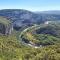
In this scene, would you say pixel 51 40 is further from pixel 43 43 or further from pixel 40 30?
pixel 40 30

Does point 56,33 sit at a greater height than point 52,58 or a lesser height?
lesser

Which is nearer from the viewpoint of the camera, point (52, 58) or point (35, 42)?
point (52, 58)

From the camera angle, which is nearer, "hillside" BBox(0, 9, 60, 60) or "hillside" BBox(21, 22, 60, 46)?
"hillside" BBox(0, 9, 60, 60)

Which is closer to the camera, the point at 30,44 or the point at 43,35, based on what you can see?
the point at 30,44

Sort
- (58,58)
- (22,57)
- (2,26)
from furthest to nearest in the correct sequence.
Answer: (2,26) < (22,57) < (58,58)

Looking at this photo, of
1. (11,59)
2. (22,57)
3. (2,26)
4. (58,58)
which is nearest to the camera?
(58,58)

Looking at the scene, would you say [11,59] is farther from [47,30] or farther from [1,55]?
[47,30]

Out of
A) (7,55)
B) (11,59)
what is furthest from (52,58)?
(7,55)

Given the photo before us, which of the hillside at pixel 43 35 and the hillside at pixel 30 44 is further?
the hillside at pixel 43 35

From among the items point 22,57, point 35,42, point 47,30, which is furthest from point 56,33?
point 22,57
